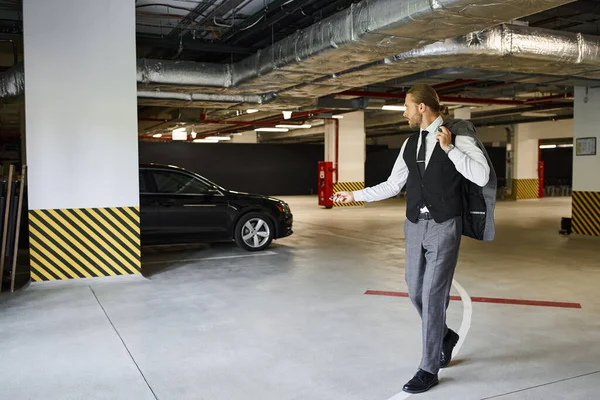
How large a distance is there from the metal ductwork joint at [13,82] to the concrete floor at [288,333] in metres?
3.16

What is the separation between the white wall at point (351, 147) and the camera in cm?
1878

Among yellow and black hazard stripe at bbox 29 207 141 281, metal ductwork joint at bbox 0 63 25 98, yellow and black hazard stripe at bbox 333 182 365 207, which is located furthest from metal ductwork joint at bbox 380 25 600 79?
yellow and black hazard stripe at bbox 333 182 365 207

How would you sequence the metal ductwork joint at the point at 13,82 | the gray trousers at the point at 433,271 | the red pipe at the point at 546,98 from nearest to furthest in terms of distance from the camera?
1. the gray trousers at the point at 433,271
2. the metal ductwork joint at the point at 13,82
3. the red pipe at the point at 546,98

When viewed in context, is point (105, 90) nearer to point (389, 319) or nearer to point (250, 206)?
point (250, 206)

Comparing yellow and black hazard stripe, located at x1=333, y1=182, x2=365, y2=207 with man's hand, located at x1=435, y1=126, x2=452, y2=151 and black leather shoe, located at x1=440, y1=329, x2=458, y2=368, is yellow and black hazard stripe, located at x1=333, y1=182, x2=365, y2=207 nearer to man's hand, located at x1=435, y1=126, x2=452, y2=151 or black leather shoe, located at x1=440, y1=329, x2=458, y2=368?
black leather shoe, located at x1=440, y1=329, x2=458, y2=368

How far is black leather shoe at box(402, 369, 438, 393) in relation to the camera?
310 centimetres

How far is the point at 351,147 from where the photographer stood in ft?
62.3

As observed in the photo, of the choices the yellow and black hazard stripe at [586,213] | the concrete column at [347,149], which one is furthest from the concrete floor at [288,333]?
the concrete column at [347,149]

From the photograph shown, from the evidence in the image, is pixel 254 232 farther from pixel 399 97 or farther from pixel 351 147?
pixel 351 147

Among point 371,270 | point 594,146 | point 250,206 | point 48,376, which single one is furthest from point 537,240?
point 48,376

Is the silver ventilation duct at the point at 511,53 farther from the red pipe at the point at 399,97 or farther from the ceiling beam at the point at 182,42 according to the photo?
the red pipe at the point at 399,97

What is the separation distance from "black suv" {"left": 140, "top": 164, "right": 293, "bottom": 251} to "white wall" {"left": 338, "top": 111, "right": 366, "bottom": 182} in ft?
33.4

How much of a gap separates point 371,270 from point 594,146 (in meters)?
6.04

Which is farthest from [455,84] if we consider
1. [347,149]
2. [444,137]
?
[444,137]
